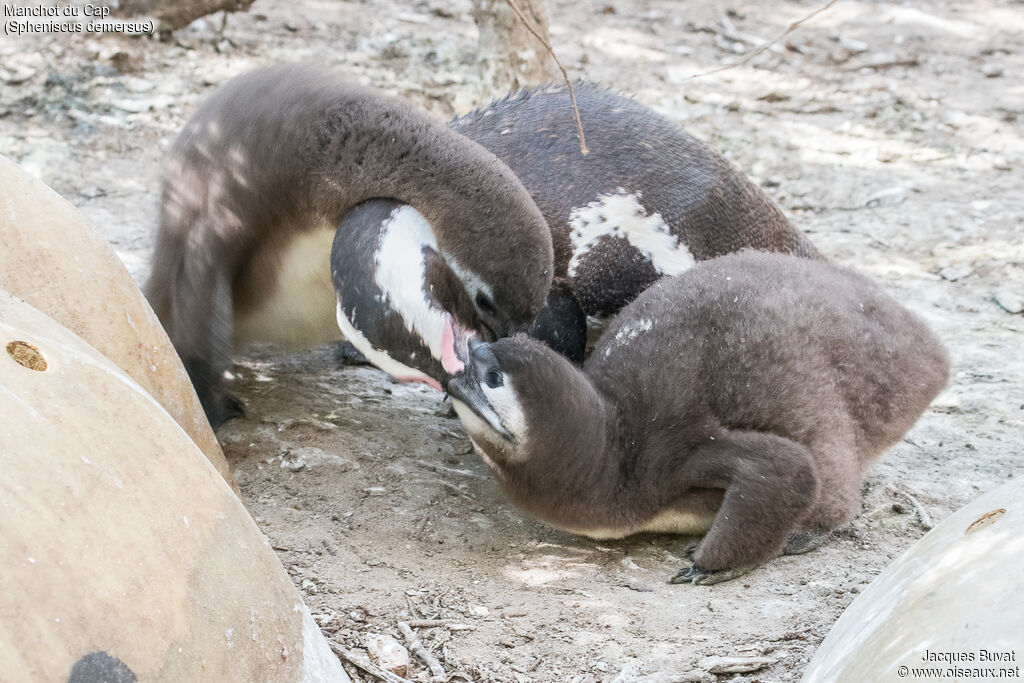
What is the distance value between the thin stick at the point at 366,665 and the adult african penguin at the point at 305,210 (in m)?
0.99

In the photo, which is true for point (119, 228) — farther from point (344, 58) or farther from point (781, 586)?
point (781, 586)

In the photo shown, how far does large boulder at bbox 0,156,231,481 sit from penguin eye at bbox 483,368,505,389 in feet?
2.98

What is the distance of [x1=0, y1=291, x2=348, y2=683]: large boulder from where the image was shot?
183 cm

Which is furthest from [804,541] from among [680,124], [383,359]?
[680,124]

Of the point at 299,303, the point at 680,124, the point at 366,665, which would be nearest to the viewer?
the point at 366,665

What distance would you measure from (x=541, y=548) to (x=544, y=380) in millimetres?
703

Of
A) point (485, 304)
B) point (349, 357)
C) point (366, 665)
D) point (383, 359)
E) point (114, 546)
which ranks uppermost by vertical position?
point (114, 546)

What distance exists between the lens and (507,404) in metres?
3.27

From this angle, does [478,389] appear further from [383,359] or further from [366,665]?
[366,665]

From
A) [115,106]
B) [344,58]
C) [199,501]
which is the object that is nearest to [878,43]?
[344,58]

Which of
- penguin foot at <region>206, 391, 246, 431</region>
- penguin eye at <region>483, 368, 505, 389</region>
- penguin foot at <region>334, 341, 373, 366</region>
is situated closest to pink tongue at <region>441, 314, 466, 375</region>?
penguin eye at <region>483, 368, 505, 389</region>

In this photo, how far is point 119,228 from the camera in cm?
581

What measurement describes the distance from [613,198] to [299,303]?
1376 millimetres

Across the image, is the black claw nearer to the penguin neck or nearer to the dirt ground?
the dirt ground
